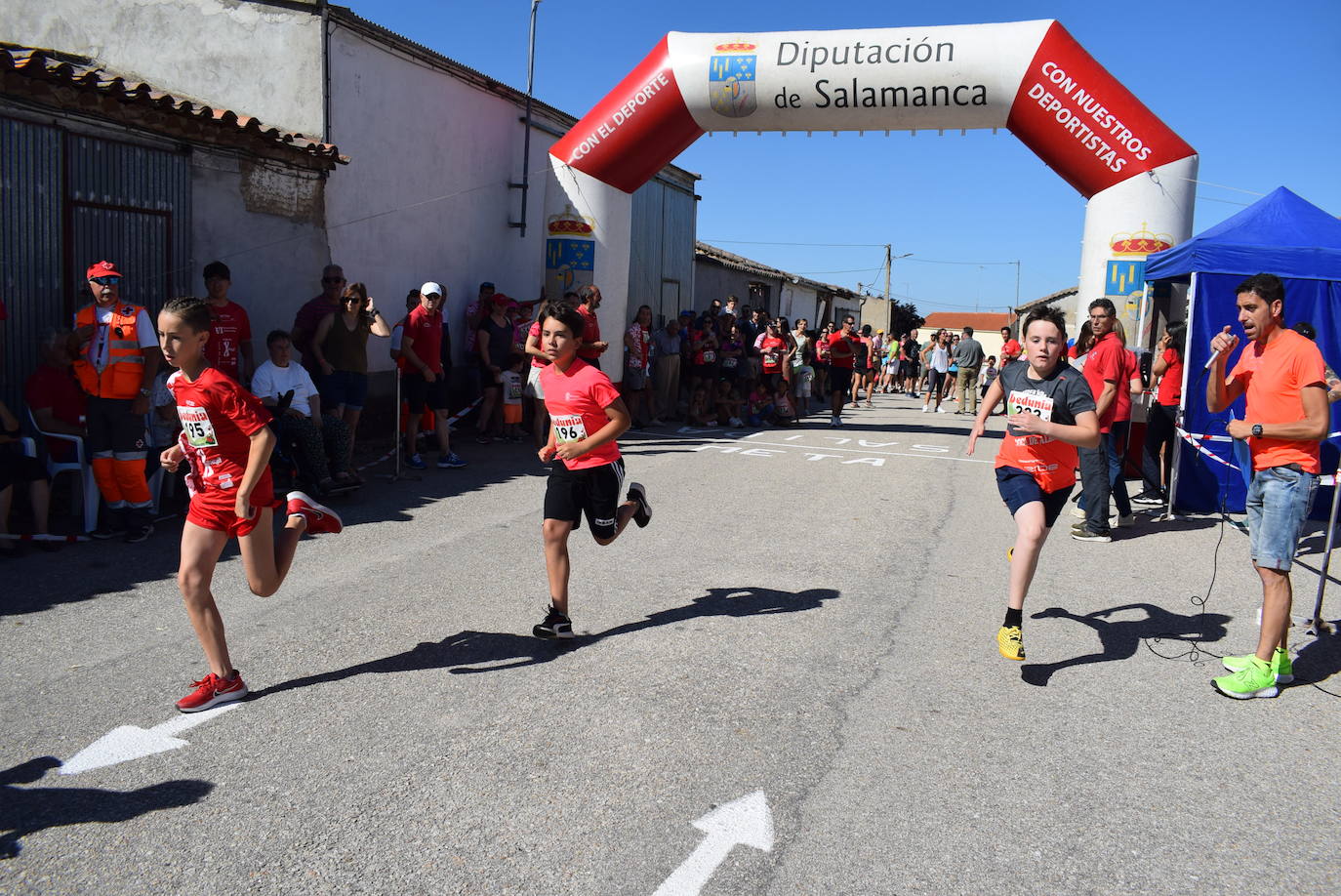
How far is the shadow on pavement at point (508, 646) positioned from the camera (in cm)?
463

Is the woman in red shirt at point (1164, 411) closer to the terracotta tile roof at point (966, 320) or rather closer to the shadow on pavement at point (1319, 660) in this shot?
the shadow on pavement at point (1319, 660)

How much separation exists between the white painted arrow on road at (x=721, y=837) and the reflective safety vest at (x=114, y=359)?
561 cm

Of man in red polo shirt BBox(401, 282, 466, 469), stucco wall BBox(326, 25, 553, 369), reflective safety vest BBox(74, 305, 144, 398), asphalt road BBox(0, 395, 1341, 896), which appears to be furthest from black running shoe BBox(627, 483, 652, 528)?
stucco wall BBox(326, 25, 553, 369)

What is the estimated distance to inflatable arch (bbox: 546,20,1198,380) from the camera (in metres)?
12.0

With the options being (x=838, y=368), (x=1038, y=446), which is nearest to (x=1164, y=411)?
(x=1038, y=446)

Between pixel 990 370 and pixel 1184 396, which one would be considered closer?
pixel 1184 396

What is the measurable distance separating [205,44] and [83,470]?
6.90 metres

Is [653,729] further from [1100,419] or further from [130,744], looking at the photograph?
[1100,419]

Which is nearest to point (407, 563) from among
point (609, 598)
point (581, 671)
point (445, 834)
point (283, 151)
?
point (609, 598)

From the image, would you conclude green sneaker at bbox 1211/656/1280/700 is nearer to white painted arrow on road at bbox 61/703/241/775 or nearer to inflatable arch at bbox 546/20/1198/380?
white painted arrow on road at bbox 61/703/241/775

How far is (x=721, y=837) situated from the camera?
325cm

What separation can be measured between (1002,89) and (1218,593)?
306 inches

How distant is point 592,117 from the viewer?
538 inches

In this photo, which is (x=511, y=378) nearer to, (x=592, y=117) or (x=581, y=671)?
(x=592, y=117)
